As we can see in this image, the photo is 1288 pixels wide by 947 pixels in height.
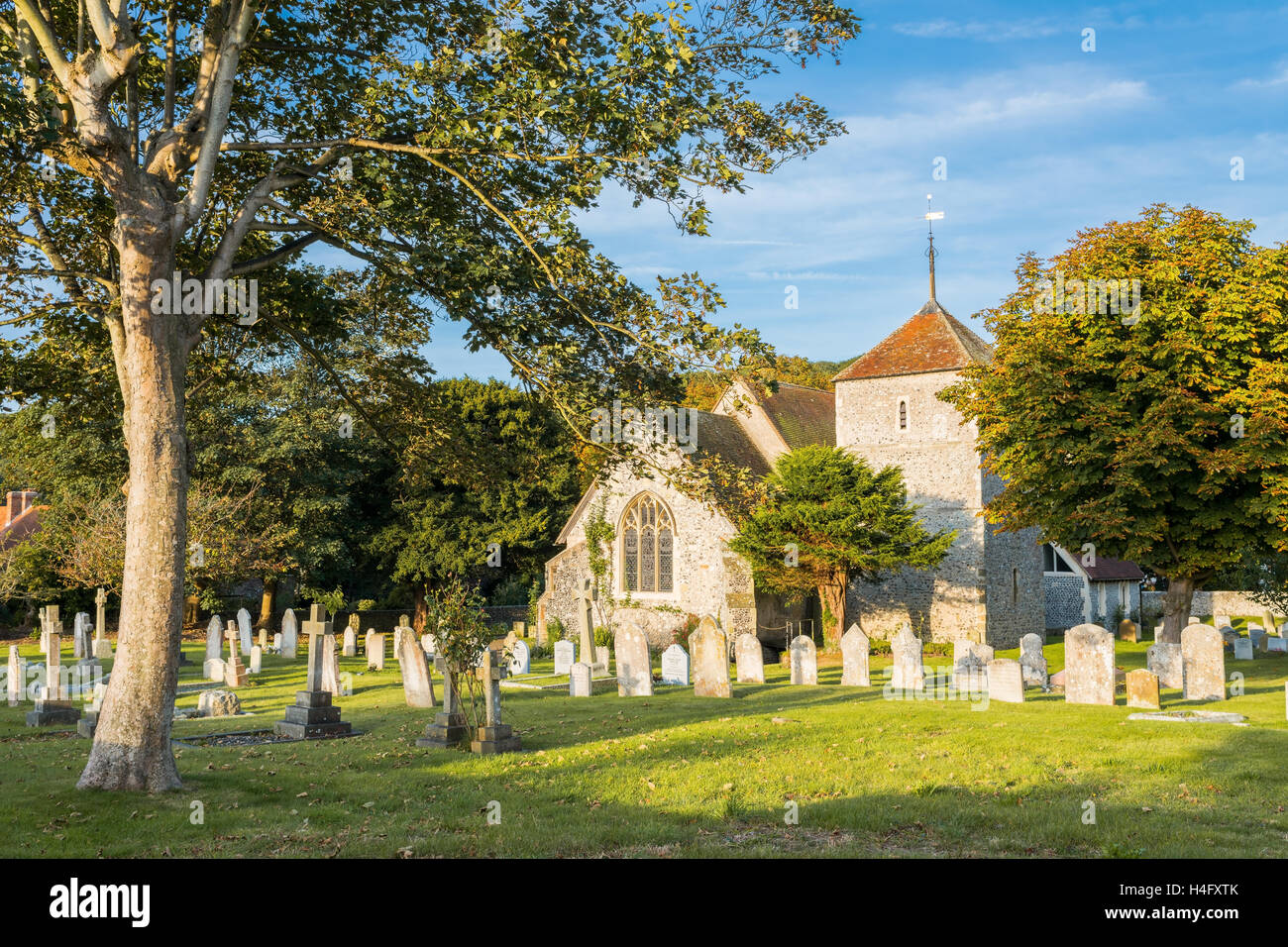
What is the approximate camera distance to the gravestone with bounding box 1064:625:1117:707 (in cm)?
1530

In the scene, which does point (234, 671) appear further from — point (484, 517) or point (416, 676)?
point (484, 517)

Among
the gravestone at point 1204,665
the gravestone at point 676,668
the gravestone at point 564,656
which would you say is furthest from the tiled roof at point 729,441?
the gravestone at point 1204,665

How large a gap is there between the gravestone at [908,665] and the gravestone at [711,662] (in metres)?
3.01

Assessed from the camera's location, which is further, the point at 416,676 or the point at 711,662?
the point at 711,662

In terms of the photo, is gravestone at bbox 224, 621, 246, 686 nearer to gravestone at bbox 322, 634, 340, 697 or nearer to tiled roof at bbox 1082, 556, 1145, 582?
gravestone at bbox 322, 634, 340, 697

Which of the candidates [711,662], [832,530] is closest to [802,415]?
[832,530]

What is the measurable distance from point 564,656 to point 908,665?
28.8 feet

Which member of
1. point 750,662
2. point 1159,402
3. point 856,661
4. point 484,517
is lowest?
point 750,662

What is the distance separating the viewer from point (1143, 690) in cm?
1496

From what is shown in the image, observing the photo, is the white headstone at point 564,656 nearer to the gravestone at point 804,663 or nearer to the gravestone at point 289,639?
the gravestone at point 804,663

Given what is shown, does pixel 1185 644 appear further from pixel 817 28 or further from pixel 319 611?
pixel 319 611

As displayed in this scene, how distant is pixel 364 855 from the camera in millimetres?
6793

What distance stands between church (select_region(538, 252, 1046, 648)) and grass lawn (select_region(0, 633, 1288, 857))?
49.6 feet

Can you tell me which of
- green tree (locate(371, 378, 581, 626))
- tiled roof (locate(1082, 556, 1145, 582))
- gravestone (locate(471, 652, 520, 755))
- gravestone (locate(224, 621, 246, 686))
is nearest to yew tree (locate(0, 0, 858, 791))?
gravestone (locate(471, 652, 520, 755))
